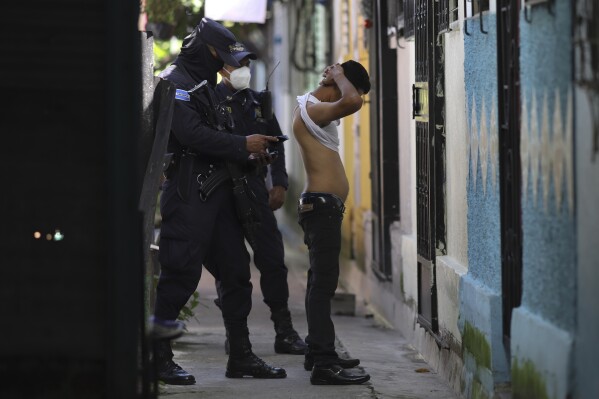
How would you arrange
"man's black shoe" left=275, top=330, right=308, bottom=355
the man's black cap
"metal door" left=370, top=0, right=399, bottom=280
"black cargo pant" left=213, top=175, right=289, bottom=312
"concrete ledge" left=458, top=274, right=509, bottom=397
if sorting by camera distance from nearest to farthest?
"concrete ledge" left=458, top=274, right=509, bottom=397, the man's black cap, "black cargo pant" left=213, top=175, right=289, bottom=312, "man's black shoe" left=275, top=330, right=308, bottom=355, "metal door" left=370, top=0, right=399, bottom=280

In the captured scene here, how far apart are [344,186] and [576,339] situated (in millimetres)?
2825

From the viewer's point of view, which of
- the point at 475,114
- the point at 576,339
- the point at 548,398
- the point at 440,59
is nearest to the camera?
the point at 576,339

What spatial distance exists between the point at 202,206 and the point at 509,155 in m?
2.11

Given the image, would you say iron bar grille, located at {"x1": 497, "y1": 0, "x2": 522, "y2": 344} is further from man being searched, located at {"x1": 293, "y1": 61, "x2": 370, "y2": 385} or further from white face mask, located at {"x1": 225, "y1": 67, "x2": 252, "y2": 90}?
white face mask, located at {"x1": 225, "y1": 67, "x2": 252, "y2": 90}

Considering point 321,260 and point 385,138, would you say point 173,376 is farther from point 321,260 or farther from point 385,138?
point 385,138

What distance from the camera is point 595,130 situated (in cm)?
487

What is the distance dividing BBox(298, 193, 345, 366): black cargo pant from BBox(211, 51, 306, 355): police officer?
24.7 inches

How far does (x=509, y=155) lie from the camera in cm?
649

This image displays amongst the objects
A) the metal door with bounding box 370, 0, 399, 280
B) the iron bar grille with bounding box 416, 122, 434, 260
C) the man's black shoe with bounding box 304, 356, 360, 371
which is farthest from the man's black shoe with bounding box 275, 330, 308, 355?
the metal door with bounding box 370, 0, 399, 280

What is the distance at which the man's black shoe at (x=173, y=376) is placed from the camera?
A: 25.6 feet

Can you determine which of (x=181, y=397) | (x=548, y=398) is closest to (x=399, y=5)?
(x=181, y=397)

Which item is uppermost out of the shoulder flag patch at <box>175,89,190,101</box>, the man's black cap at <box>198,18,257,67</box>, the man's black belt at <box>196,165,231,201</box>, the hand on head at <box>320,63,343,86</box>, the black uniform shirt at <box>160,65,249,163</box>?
the man's black cap at <box>198,18,257,67</box>

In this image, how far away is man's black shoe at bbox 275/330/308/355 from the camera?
9.19m

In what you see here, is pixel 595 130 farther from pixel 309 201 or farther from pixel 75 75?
pixel 309 201
